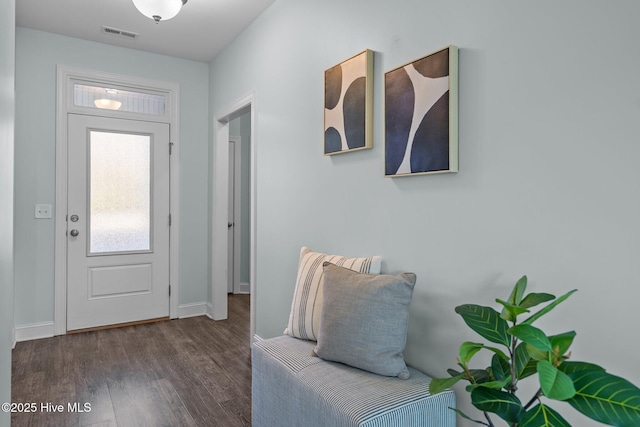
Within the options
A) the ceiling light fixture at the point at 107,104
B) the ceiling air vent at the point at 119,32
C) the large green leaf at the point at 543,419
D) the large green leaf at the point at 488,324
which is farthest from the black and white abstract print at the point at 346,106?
the ceiling light fixture at the point at 107,104

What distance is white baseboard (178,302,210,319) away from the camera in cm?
417

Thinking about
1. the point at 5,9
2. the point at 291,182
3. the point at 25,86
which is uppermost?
the point at 25,86

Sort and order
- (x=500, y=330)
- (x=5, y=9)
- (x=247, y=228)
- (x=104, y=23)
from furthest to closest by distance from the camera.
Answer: (x=247, y=228)
(x=104, y=23)
(x=5, y=9)
(x=500, y=330)

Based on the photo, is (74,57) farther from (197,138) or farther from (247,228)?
(247,228)

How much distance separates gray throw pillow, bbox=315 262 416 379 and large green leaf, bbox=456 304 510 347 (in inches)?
14.6

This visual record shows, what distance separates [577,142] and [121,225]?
3.80 m

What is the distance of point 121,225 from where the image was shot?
Result: 3.89 m

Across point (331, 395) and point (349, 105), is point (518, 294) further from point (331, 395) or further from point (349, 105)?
point (349, 105)

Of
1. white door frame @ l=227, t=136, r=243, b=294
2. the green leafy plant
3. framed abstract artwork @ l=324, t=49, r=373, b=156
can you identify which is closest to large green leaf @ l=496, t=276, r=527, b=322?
the green leafy plant

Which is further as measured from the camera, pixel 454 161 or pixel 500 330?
pixel 454 161

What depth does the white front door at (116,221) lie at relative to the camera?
12.1 feet

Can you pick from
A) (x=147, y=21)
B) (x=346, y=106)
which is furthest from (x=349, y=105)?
(x=147, y=21)

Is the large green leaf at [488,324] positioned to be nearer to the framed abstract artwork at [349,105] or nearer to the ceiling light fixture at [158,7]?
the framed abstract artwork at [349,105]

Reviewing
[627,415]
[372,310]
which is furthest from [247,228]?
[627,415]
